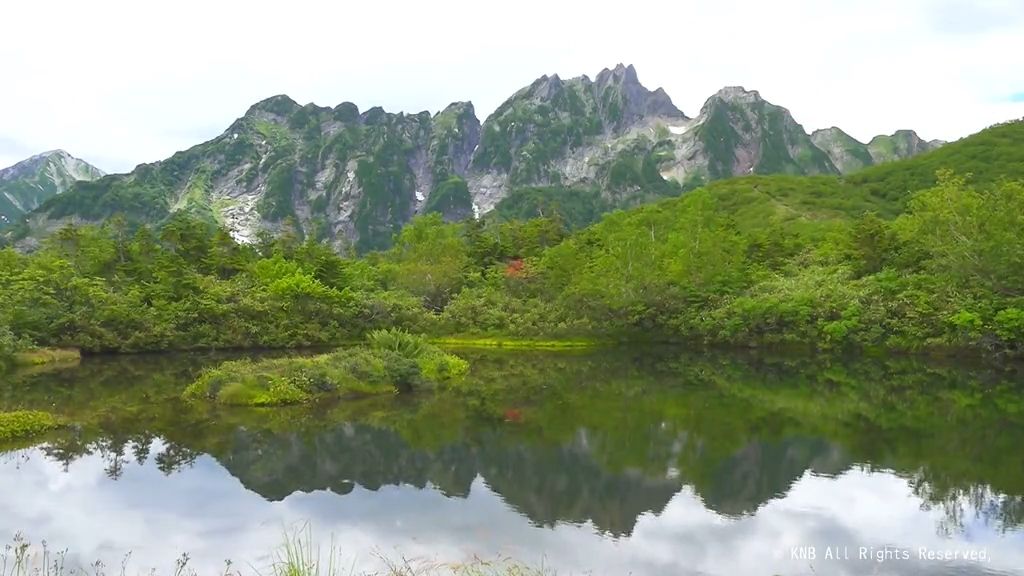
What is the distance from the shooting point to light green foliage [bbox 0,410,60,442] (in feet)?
70.6

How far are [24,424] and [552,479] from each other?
16.4 m

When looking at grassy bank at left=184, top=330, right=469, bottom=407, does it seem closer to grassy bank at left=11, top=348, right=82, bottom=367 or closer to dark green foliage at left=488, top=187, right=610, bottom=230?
grassy bank at left=11, top=348, right=82, bottom=367

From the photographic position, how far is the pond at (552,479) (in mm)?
12977

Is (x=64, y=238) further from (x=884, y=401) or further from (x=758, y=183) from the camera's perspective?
(x=758, y=183)

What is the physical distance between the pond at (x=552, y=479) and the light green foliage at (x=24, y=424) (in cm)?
76

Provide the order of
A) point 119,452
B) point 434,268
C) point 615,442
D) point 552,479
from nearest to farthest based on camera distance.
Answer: point 552,479 < point 119,452 < point 615,442 < point 434,268

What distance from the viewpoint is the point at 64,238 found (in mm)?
57094

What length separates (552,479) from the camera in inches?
688

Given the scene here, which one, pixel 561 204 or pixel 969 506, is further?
pixel 561 204

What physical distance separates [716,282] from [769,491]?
37.0m

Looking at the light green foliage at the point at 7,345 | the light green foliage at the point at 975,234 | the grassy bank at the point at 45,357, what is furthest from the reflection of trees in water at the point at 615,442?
the light green foliage at the point at 975,234

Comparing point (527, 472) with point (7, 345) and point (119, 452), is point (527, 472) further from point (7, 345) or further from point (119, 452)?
point (7, 345)

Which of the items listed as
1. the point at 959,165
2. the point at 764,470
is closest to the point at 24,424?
the point at 764,470

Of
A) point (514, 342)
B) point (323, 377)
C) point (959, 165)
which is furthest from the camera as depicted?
point (959, 165)
